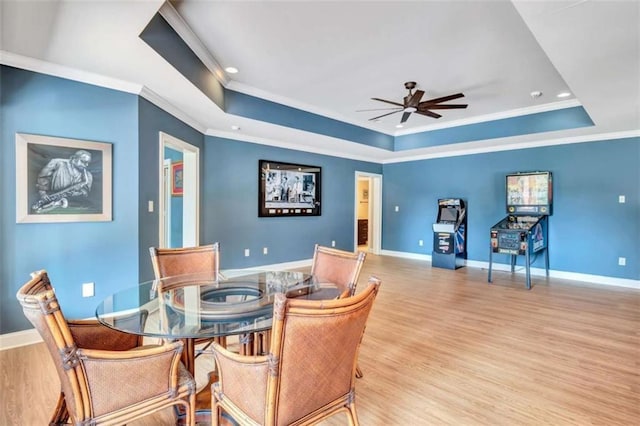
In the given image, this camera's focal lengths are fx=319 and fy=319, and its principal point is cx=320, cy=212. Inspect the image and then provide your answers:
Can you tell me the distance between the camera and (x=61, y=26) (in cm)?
206

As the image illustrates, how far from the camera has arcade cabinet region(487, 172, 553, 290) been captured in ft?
16.1

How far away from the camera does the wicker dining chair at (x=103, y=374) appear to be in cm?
114

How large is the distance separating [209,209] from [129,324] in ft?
11.7

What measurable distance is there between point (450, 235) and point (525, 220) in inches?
48.9

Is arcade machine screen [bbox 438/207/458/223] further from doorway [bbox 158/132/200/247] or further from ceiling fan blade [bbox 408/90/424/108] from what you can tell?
doorway [bbox 158/132/200/247]

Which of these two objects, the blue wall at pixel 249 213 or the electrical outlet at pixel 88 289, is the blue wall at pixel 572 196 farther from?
the electrical outlet at pixel 88 289

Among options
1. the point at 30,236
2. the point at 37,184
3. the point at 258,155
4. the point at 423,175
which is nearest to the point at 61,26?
the point at 37,184

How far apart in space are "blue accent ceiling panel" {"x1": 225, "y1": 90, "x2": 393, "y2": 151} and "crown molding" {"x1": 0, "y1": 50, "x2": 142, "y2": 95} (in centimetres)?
121

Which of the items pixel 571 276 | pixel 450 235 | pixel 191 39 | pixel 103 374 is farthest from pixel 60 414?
pixel 571 276

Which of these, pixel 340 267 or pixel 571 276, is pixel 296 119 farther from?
pixel 571 276

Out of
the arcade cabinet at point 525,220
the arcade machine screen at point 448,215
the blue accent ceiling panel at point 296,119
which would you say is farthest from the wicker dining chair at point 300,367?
the arcade machine screen at point 448,215

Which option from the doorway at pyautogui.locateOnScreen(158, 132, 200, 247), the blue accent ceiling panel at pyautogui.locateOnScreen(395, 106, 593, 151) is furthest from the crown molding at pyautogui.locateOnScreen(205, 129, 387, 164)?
the blue accent ceiling panel at pyautogui.locateOnScreen(395, 106, 593, 151)

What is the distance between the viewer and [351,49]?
307cm

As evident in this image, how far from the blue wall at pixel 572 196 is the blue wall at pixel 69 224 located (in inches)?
227
